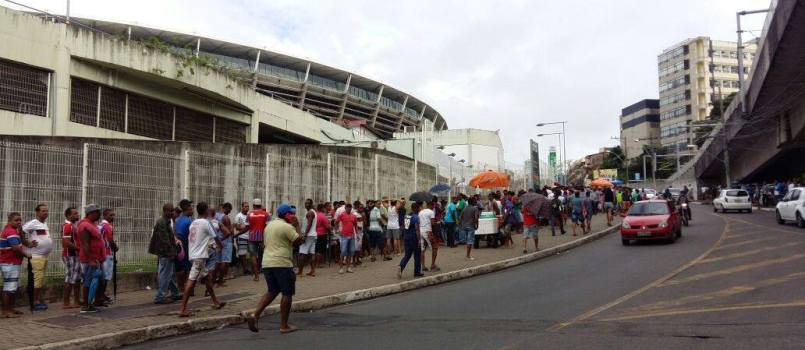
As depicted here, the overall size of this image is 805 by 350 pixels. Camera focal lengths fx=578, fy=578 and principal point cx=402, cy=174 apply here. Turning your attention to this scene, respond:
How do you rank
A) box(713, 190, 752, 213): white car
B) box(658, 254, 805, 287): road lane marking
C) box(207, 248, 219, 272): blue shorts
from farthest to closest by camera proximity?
box(713, 190, 752, 213): white car, box(658, 254, 805, 287): road lane marking, box(207, 248, 219, 272): blue shorts

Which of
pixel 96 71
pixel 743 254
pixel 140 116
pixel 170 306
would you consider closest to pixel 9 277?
pixel 170 306

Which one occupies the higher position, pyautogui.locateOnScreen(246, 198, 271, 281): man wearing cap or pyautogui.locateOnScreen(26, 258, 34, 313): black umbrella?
pyautogui.locateOnScreen(246, 198, 271, 281): man wearing cap

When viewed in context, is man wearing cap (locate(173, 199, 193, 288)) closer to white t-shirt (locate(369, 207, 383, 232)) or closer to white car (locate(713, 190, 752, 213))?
white t-shirt (locate(369, 207, 383, 232))

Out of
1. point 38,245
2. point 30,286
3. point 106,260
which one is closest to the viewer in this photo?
point 30,286

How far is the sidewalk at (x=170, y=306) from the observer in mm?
7504

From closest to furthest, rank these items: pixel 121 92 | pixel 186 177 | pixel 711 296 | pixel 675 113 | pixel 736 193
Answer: pixel 711 296 → pixel 186 177 → pixel 121 92 → pixel 736 193 → pixel 675 113

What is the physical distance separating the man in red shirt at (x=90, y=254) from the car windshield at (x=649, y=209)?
14.8 m

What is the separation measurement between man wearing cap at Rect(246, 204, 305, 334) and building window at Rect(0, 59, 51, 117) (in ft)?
33.5

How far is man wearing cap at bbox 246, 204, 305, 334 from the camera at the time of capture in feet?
24.9

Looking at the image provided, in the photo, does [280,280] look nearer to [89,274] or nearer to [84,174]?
[89,274]

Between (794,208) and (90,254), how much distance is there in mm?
21779

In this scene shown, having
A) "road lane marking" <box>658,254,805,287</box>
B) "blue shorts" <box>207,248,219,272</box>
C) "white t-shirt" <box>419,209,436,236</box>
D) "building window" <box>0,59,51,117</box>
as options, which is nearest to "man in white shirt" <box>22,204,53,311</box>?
"blue shorts" <box>207,248,219,272</box>

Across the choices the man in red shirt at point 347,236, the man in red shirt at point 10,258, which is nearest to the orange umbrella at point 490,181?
the man in red shirt at point 347,236

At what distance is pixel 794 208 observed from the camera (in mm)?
20281
